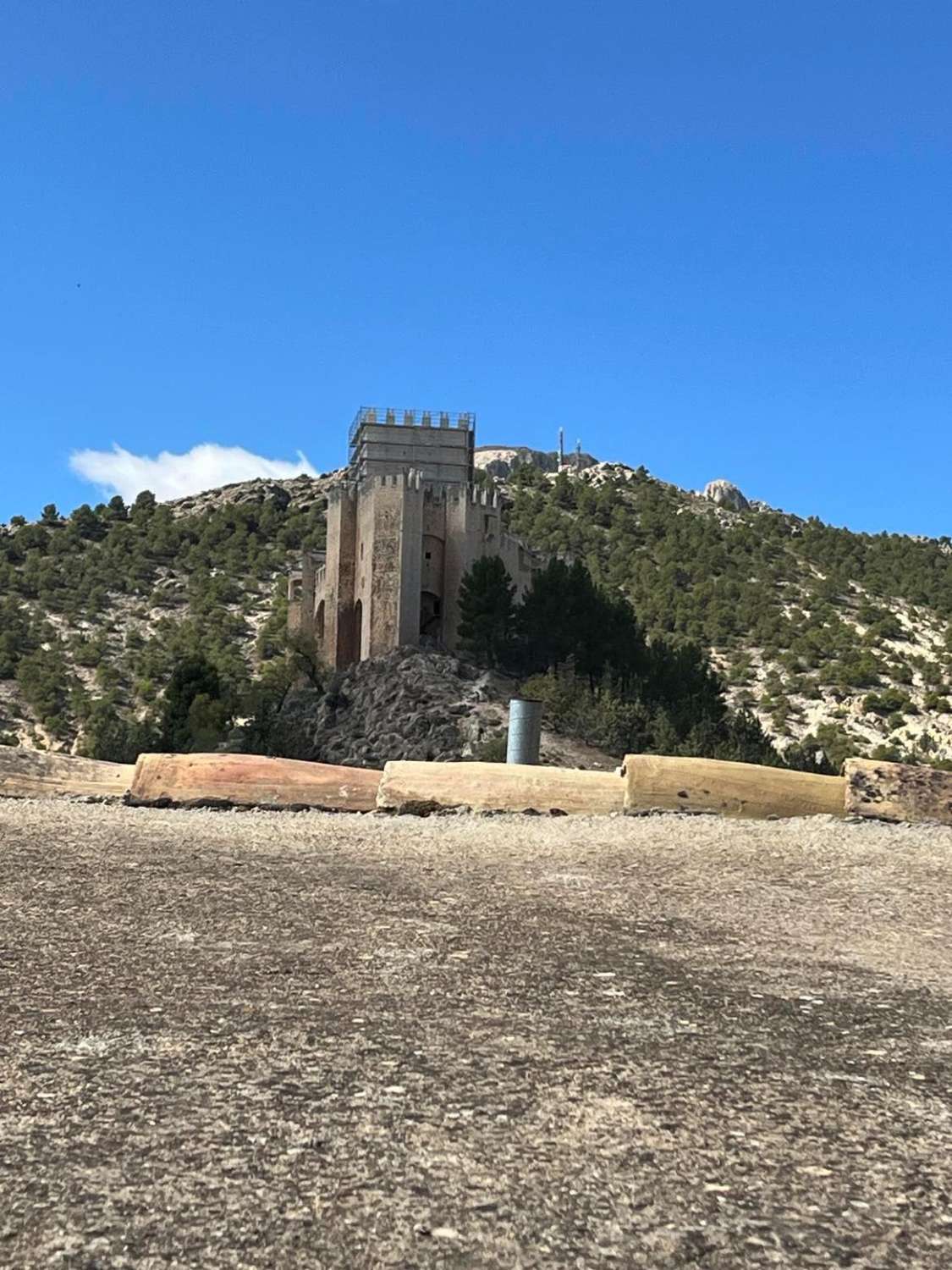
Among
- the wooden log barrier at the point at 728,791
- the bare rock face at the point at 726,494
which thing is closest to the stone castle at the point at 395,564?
the wooden log barrier at the point at 728,791

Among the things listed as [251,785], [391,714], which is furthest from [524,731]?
[391,714]

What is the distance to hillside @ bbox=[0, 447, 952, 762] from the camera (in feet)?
155

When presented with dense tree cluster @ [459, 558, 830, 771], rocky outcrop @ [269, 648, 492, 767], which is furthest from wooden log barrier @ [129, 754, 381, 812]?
dense tree cluster @ [459, 558, 830, 771]

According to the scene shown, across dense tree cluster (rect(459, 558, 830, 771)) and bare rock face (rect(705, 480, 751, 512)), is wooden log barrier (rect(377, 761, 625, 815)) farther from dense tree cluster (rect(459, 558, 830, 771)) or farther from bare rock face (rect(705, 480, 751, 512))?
bare rock face (rect(705, 480, 751, 512))

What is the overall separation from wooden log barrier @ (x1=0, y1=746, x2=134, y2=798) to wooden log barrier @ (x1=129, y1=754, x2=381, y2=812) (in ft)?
1.72

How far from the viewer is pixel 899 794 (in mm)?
9758

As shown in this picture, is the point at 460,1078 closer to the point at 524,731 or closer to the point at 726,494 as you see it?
the point at 524,731

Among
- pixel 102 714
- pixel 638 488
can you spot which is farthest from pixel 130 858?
pixel 638 488

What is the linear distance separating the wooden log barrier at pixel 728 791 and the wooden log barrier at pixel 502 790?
8.7 inches

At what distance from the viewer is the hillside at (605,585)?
47312 millimetres

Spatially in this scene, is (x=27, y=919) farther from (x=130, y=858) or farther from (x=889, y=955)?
(x=889, y=955)

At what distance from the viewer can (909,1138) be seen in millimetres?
2850

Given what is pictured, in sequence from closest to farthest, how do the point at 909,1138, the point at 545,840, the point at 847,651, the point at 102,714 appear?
the point at 909,1138 → the point at 545,840 → the point at 102,714 → the point at 847,651

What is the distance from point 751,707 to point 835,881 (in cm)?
4233
